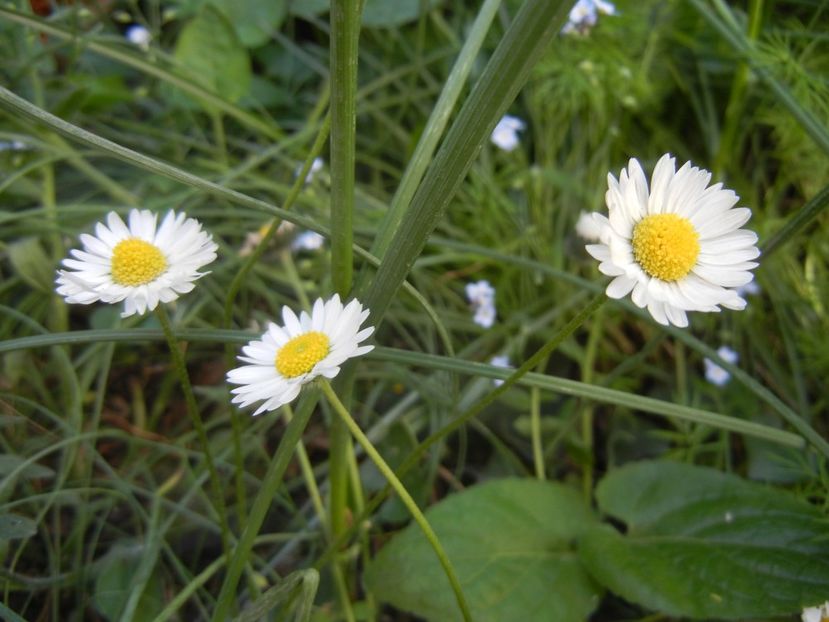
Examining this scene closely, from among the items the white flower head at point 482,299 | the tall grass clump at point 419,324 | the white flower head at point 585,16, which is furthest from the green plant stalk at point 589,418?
the white flower head at point 585,16

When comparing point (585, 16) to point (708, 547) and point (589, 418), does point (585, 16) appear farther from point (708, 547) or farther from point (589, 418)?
point (708, 547)

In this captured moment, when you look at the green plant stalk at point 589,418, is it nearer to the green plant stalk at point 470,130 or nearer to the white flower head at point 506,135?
the white flower head at point 506,135

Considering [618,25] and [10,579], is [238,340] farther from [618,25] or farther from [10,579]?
[618,25]

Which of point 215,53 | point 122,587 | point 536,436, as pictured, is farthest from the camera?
point 215,53

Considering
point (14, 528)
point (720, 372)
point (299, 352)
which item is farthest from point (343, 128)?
point (720, 372)

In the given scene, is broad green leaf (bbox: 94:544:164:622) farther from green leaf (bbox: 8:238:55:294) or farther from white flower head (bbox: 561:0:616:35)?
white flower head (bbox: 561:0:616:35)

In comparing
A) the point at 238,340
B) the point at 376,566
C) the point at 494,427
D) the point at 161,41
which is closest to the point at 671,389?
the point at 494,427
